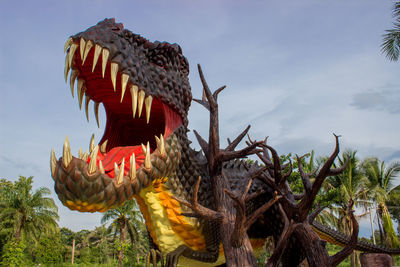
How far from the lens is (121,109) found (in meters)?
3.15

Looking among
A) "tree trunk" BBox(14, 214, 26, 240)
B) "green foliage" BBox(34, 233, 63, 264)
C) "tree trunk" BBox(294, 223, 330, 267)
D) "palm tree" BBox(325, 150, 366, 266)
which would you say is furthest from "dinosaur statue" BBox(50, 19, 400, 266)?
"green foliage" BBox(34, 233, 63, 264)

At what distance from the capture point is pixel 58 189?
7.04 ft


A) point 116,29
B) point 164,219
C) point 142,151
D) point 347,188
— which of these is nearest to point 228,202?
point 164,219

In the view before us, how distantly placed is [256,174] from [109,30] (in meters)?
1.94

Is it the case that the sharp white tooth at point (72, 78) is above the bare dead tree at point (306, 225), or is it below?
above

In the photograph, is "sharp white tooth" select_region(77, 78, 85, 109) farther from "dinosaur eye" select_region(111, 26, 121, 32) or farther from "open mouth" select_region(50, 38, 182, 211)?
"dinosaur eye" select_region(111, 26, 121, 32)

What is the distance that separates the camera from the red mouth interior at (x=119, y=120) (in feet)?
8.84

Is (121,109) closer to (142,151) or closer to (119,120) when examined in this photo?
(119,120)

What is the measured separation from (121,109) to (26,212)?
69.0 feet

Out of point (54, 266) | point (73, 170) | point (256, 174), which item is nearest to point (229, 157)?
point (256, 174)

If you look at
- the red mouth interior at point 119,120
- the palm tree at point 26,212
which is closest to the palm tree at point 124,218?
the palm tree at point 26,212

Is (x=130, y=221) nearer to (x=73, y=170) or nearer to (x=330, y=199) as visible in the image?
(x=330, y=199)

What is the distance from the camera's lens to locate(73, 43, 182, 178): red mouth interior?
269cm

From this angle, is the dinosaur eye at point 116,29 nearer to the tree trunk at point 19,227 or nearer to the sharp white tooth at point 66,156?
the sharp white tooth at point 66,156
